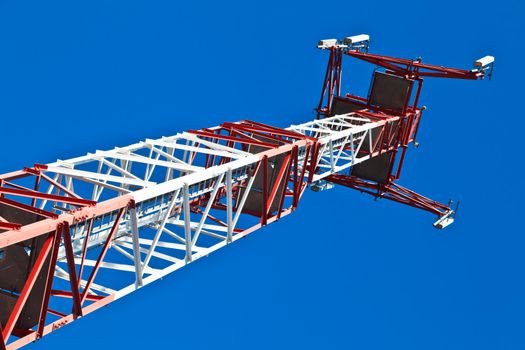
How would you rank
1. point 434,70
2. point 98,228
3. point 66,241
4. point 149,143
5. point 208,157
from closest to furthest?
point 66,241
point 98,228
point 149,143
point 208,157
point 434,70

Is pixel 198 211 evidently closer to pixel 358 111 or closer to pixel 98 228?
pixel 98 228

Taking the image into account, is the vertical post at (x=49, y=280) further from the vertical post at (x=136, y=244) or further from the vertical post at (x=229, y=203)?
the vertical post at (x=229, y=203)

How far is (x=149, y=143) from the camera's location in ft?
69.6

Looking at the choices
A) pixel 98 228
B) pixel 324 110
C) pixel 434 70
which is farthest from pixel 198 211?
pixel 434 70

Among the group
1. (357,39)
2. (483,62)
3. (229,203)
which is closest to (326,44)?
(357,39)

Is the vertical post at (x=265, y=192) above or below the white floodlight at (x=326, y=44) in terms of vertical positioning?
below

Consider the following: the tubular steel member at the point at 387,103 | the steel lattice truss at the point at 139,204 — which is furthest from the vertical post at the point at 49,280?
the tubular steel member at the point at 387,103

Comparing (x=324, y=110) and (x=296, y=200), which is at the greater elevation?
(x=324, y=110)

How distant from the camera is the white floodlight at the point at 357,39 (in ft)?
95.1

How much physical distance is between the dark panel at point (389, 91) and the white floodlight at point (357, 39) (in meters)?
1.49

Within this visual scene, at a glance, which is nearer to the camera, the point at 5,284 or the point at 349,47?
the point at 5,284

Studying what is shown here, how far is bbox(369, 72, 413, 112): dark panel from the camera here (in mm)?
28766

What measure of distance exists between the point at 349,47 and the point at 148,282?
15317 mm

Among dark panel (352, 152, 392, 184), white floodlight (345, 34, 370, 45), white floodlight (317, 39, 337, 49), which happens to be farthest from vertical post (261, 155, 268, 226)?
white floodlight (345, 34, 370, 45)
